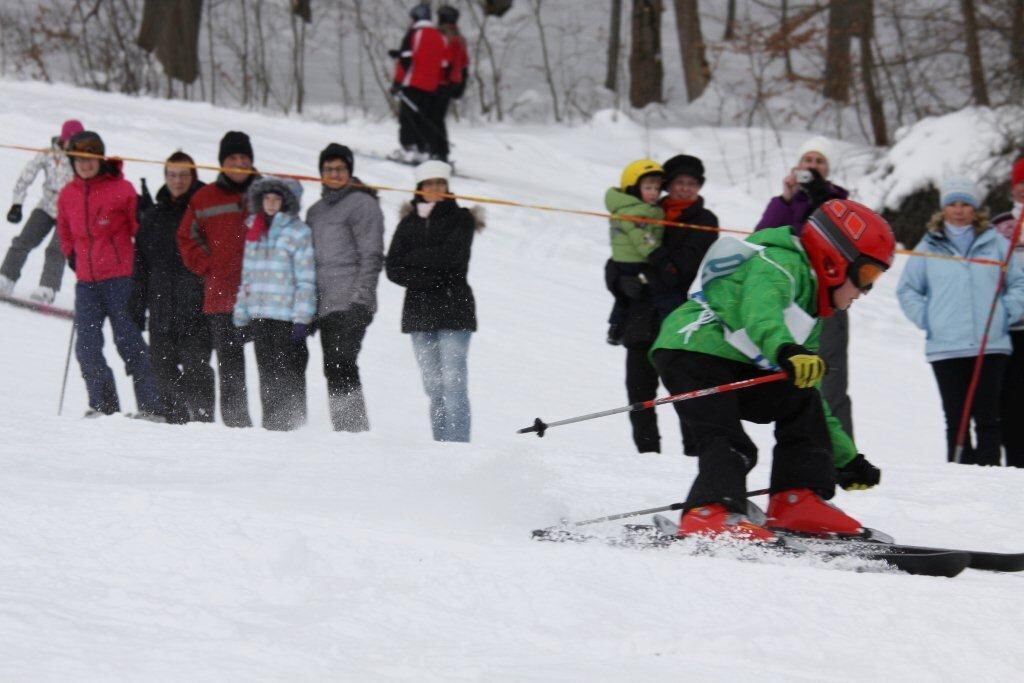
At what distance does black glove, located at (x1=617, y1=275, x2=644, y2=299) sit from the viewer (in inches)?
260

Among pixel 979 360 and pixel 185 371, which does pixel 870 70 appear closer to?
pixel 979 360

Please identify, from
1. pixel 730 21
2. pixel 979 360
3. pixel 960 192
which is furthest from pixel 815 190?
pixel 730 21

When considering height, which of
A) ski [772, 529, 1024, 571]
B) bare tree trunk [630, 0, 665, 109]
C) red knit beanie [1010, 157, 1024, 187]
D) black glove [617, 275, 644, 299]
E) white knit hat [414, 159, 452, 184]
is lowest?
ski [772, 529, 1024, 571]

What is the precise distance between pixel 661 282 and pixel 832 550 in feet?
8.19

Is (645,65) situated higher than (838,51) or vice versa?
(645,65)

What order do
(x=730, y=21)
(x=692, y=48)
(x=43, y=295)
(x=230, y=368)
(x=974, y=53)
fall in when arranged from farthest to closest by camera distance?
(x=730, y=21) → (x=692, y=48) → (x=974, y=53) → (x=43, y=295) → (x=230, y=368)

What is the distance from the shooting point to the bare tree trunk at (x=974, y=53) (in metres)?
15.0

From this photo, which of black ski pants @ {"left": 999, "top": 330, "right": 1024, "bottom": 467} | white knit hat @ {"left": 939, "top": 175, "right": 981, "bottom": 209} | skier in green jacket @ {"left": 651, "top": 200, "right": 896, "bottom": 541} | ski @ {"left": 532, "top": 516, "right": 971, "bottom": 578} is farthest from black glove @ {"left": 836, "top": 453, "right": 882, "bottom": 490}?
white knit hat @ {"left": 939, "top": 175, "right": 981, "bottom": 209}

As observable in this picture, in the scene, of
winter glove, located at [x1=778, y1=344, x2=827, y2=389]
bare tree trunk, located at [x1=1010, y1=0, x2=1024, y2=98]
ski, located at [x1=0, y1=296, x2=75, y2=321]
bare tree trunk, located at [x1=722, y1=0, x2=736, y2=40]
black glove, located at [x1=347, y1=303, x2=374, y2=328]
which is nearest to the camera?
winter glove, located at [x1=778, y1=344, x2=827, y2=389]

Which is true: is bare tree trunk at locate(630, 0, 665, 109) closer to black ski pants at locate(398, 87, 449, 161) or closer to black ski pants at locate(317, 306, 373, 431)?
black ski pants at locate(398, 87, 449, 161)

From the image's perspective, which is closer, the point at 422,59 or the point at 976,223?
the point at 976,223

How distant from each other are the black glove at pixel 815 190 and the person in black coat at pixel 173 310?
3341mm

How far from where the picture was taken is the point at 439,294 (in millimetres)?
6742

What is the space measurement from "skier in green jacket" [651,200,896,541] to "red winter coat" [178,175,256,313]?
3.06 metres
